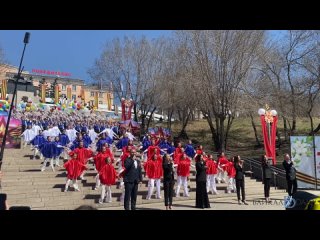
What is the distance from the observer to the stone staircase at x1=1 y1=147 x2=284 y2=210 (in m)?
11.8

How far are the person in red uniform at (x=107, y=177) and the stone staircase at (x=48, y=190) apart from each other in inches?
10.8

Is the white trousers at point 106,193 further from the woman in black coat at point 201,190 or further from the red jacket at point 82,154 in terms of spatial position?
the woman in black coat at point 201,190

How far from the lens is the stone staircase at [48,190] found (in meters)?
11.8

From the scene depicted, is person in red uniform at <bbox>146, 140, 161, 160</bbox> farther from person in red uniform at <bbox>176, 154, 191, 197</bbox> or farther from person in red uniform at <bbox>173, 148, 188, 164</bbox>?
person in red uniform at <bbox>176, 154, 191, 197</bbox>

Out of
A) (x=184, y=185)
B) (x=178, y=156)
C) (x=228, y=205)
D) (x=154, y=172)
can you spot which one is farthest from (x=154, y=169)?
(x=228, y=205)

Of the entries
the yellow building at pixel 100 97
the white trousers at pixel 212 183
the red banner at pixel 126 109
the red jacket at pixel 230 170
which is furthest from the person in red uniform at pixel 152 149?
the yellow building at pixel 100 97

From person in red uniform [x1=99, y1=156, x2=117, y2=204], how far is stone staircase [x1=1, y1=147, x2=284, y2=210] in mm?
275

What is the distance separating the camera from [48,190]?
Result: 496 inches

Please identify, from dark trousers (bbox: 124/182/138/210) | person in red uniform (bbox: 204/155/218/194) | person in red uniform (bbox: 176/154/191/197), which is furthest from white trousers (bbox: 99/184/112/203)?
person in red uniform (bbox: 204/155/218/194)

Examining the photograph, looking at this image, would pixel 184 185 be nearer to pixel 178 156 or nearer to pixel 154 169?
pixel 178 156

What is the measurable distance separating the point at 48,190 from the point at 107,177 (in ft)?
7.99

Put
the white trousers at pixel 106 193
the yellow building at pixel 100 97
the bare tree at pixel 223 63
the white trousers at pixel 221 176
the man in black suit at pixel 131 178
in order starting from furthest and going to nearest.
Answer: the yellow building at pixel 100 97
the bare tree at pixel 223 63
the white trousers at pixel 221 176
the white trousers at pixel 106 193
the man in black suit at pixel 131 178
